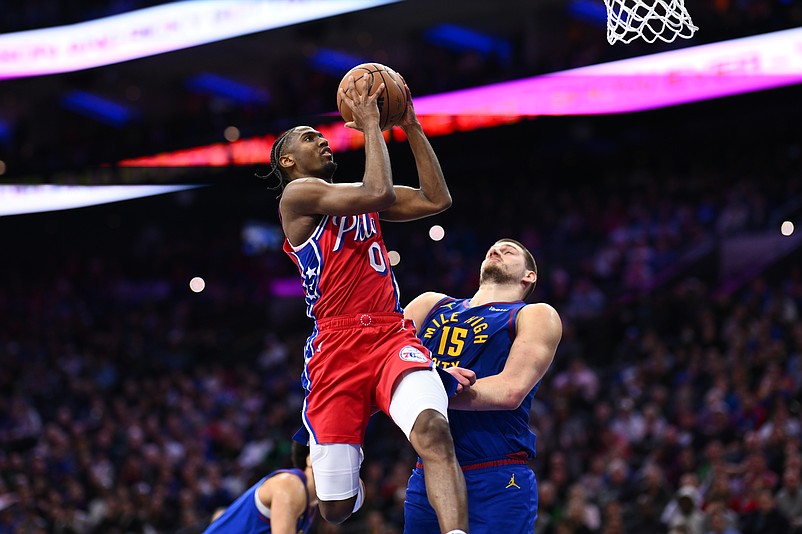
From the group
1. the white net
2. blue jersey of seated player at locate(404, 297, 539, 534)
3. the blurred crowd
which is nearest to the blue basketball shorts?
blue jersey of seated player at locate(404, 297, 539, 534)

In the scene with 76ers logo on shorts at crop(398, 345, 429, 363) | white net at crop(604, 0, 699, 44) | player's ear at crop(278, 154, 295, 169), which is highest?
white net at crop(604, 0, 699, 44)

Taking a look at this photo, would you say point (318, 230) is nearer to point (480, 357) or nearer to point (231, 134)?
point (480, 357)

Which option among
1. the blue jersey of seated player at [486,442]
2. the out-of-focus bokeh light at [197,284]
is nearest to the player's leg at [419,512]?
the blue jersey of seated player at [486,442]

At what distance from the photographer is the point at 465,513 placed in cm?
404

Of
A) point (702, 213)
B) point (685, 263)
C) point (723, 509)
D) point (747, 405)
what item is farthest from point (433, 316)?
point (702, 213)

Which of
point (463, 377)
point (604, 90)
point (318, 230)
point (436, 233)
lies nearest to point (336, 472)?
point (463, 377)

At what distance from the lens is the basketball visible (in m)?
4.43

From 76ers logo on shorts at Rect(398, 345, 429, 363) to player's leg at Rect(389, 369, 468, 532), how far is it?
16cm

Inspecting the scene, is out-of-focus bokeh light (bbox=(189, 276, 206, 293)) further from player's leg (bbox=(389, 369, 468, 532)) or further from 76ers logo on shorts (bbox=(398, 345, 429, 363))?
player's leg (bbox=(389, 369, 468, 532))

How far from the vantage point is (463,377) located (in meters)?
4.32

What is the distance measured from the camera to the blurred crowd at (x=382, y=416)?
34.4 ft

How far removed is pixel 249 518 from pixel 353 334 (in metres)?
2.61

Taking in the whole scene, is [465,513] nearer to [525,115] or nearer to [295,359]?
[295,359]

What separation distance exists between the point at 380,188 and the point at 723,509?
6.20 m
